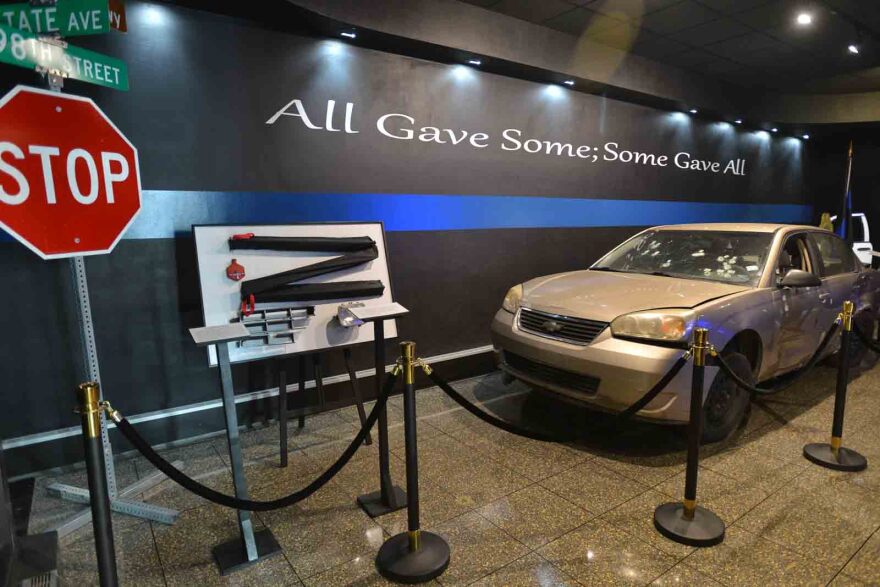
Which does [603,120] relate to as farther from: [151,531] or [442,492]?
[151,531]

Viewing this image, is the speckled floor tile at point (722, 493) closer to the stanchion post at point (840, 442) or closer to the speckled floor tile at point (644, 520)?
the speckled floor tile at point (644, 520)

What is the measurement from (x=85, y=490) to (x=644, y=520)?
3.14 metres

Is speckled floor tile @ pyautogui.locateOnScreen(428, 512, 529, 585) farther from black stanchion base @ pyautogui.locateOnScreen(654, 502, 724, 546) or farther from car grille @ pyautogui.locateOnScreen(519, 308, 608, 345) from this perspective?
car grille @ pyautogui.locateOnScreen(519, 308, 608, 345)

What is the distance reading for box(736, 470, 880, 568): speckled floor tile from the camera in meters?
2.41

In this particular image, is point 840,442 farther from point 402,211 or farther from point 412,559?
point 402,211

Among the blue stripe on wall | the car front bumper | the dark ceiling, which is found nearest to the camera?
the car front bumper

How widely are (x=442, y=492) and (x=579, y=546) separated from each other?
834mm

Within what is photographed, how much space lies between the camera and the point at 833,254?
461 centimetres

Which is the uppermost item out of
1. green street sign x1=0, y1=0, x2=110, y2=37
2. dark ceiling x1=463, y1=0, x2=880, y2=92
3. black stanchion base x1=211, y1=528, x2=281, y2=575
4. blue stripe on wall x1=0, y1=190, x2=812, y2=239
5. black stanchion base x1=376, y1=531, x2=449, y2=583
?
dark ceiling x1=463, y1=0, x2=880, y2=92

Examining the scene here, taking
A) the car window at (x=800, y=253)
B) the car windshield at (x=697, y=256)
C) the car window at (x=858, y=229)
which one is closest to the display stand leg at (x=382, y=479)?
the car windshield at (x=697, y=256)

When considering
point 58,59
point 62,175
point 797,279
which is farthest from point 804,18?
point 62,175

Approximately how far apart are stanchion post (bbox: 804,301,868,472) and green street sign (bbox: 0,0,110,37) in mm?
4250

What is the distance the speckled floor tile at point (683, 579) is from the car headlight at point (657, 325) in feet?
4.10

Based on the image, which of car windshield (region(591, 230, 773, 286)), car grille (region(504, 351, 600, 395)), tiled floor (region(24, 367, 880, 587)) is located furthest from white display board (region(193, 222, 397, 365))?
car windshield (region(591, 230, 773, 286))
